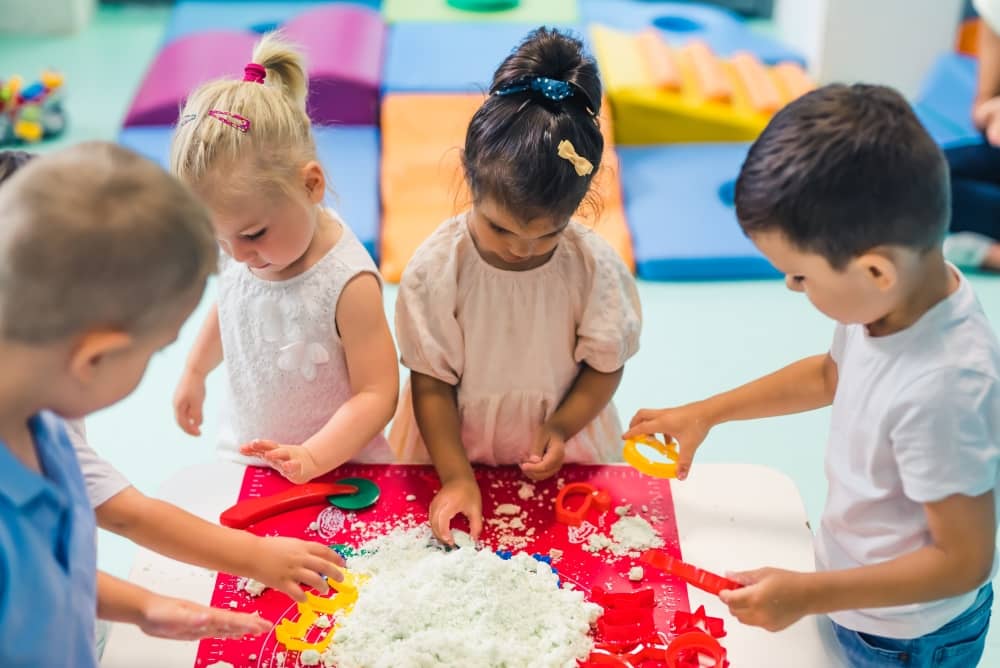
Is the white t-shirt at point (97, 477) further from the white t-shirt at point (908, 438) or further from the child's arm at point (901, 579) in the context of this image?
the white t-shirt at point (908, 438)

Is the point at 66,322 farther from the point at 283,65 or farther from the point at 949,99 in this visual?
the point at 949,99

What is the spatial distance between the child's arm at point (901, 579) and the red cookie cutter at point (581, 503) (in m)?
0.23

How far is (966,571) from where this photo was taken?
2.51ft

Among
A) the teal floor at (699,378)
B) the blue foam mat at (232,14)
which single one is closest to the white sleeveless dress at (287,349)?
the teal floor at (699,378)

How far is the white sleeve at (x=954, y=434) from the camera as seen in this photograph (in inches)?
29.1

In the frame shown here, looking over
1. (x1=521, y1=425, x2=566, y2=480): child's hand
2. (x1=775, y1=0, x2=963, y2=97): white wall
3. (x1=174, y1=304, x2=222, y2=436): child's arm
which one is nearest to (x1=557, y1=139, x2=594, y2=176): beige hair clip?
(x1=521, y1=425, x2=566, y2=480): child's hand

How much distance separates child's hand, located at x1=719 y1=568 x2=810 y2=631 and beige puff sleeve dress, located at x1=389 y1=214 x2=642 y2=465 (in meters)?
0.33

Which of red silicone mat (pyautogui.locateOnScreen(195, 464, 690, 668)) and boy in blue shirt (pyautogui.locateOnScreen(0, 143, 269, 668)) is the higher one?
boy in blue shirt (pyautogui.locateOnScreen(0, 143, 269, 668))

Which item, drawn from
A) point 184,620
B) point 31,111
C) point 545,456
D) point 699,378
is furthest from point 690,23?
point 184,620

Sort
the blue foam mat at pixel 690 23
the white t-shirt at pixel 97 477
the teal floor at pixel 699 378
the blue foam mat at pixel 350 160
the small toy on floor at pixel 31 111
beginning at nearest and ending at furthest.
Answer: the white t-shirt at pixel 97 477 → the teal floor at pixel 699 378 → the blue foam mat at pixel 350 160 → the small toy on floor at pixel 31 111 → the blue foam mat at pixel 690 23

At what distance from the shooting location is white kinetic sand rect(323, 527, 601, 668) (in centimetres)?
82

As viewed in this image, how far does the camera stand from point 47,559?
64 cm

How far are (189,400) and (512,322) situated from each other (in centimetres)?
40

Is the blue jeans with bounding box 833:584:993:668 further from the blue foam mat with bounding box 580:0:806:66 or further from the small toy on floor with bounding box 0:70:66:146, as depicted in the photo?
the small toy on floor with bounding box 0:70:66:146
